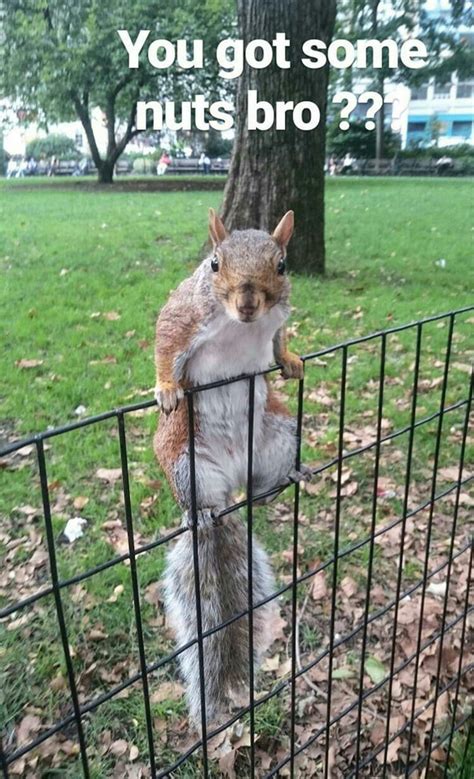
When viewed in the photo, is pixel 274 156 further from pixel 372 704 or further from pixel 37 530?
pixel 372 704

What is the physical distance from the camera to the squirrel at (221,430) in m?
1.30

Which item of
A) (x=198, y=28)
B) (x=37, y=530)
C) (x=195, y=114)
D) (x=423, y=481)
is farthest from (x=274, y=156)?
(x=195, y=114)

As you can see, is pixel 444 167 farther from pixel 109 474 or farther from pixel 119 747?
pixel 119 747

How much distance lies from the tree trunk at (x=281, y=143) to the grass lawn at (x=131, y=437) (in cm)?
54

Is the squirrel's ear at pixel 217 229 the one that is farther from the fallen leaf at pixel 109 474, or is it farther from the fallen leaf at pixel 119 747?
the fallen leaf at pixel 109 474

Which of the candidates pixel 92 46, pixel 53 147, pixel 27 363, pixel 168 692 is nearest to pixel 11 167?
pixel 53 147

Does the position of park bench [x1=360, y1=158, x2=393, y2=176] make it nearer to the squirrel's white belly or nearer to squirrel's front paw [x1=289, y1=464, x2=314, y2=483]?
the squirrel's white belly

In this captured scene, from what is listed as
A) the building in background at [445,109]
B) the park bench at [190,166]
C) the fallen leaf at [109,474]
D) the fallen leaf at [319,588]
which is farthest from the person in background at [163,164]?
the fallen leaf at [319,588]

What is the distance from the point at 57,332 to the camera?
3.81 m

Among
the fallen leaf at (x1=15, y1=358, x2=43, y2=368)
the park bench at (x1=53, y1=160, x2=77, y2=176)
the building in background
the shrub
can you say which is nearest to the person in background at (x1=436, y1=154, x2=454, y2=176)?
the shrub

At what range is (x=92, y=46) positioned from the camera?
15.9 metres

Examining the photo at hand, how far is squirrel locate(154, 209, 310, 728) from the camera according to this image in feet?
4.26

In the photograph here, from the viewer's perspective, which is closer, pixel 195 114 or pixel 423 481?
pixel 423 481

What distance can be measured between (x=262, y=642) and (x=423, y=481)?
132cm
